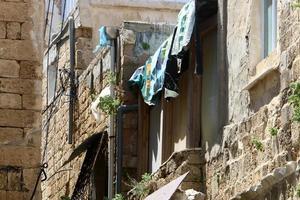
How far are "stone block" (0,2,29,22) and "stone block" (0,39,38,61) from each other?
0.81 feet

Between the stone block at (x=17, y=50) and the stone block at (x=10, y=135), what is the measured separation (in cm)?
78

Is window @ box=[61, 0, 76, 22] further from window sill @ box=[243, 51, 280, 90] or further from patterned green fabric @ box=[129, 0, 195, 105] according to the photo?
window sill @ box=[243, 51, 280, 90]

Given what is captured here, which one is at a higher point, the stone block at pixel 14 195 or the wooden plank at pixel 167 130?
the wooden plank at pixel 167 130

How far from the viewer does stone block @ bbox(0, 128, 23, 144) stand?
11.6m

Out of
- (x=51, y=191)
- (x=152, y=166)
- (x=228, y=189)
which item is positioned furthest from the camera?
(x=51, y=191)

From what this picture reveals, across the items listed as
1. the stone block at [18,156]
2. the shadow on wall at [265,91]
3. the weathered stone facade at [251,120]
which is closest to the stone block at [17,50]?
the stone block at [18,156]

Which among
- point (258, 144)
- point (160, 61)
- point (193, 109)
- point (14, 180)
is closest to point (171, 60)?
point (160, 61)

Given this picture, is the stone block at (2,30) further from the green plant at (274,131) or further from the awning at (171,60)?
the green plant at (274,131)

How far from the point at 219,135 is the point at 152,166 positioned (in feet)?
9.07

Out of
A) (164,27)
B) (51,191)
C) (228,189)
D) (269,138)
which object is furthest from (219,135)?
(51,191)

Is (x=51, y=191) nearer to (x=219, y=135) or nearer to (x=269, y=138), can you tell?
(x=219, y=135)

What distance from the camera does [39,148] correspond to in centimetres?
1178

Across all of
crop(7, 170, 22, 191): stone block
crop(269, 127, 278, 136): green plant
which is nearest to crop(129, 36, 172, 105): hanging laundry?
crop(7, 170, 22, 191): stone block

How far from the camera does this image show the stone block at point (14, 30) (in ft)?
39.0
